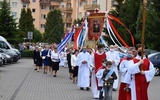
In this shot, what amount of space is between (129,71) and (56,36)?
65263 millimetres

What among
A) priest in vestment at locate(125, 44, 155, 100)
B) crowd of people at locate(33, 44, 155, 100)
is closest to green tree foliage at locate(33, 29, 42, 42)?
crowd of people at locate(33, 44, 155, 100)

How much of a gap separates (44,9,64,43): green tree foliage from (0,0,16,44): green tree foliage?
27.8 m

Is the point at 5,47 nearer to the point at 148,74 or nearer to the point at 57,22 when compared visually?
the point at 148,74

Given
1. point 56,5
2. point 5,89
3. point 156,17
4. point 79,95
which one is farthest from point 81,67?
point 56,5

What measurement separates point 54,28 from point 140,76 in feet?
217

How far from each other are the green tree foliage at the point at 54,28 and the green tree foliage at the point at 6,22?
27.8 m

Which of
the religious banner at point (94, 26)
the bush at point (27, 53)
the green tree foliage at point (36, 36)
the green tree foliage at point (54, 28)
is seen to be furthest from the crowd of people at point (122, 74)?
the green tree foliage at point (36, 36)

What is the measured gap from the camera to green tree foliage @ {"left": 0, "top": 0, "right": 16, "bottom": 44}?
145 ft

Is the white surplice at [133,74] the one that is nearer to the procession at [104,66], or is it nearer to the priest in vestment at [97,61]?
the procession at [104,66]

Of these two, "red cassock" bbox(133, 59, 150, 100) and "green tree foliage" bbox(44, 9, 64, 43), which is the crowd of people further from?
"green tree foliage" bbox(44, 9, 64, 43)

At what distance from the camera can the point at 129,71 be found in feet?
32.2

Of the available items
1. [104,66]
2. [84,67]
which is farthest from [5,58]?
[104,66]

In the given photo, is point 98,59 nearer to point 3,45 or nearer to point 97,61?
point 97,61

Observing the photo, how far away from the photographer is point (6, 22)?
146 feet
